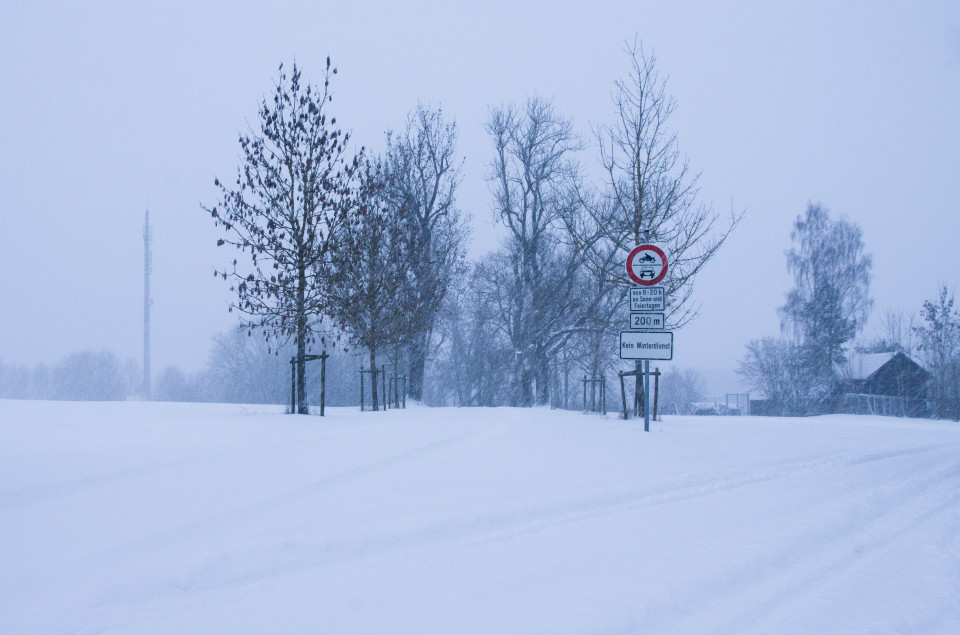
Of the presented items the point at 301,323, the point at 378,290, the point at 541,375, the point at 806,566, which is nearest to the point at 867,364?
the point at 541,375

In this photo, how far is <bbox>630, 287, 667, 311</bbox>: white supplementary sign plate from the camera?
9.95 metres

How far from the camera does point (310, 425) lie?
10.9m

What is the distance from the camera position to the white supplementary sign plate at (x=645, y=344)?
9.74m

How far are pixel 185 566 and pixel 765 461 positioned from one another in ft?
21.4

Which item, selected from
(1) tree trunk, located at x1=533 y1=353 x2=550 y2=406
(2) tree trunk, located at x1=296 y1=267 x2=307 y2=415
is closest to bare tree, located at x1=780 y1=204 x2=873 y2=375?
(1) tree trunk, located at x1=533 y1=353 x2=550 y2=406

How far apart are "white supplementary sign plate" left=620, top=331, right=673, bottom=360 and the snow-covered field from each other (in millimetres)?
2317

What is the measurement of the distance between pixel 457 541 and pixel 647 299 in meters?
6.57

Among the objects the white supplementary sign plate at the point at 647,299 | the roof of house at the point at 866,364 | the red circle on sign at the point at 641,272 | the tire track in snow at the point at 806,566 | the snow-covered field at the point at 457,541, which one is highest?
the red circle on sign at the point at 641,272

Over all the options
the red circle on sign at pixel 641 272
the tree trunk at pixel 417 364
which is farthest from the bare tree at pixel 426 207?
the red circle on sign at pixel 641 272

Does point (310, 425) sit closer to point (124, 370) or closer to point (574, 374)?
point (574, 374)

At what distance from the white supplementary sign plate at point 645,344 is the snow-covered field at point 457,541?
7.60 feet

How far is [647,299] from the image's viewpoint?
32.8ft

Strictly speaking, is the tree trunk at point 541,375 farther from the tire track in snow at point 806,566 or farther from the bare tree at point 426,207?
the tire track in snow at point 806,566

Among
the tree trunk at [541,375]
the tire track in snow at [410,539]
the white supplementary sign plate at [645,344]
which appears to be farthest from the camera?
the tree trunk at [541,375]
